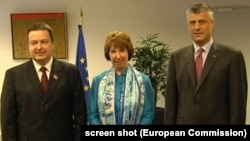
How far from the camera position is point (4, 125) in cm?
234

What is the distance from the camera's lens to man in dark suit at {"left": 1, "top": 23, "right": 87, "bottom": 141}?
233cm

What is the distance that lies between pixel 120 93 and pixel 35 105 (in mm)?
609

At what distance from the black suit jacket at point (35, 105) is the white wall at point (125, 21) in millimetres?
2897

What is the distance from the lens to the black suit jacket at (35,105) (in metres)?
2.33

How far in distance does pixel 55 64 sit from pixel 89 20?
289 centimetres

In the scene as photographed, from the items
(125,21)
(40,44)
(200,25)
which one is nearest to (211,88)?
(200,25)

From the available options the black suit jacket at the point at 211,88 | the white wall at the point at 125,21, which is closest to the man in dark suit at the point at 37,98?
the black suit jacket at the point at 211,88

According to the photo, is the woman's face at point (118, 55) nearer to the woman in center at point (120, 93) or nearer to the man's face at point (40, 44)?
the woman in center at point (120, 93)

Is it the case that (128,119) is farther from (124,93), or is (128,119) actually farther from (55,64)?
(55,64)

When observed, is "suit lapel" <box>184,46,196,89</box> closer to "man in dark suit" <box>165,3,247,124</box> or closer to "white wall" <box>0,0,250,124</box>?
"man in dark suit" <box>165,3,247,124</box>

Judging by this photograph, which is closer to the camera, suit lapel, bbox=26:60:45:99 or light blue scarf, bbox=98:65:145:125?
suit lapel, bbox=26:60:45:99

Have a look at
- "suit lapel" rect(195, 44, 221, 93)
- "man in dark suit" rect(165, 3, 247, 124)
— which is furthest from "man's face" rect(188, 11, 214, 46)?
"suit lapel" rect(195, 44, 221, 93)

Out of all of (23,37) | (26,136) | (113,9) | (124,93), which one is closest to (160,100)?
(113,9)

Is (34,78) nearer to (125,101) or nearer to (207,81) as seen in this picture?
(125,101)
